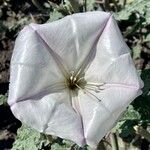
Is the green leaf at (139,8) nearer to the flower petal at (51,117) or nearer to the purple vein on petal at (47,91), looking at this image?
the purple vein on petal at (47,91)

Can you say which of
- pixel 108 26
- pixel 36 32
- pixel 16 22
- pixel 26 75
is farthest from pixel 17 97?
pixel 16 22

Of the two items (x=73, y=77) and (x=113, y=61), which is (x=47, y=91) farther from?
(x=113, y=61)

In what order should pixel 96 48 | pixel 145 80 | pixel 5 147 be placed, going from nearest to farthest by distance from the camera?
1. pixel 96 48
2. pixel 145 80
3. pixel 5 147

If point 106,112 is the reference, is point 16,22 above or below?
below

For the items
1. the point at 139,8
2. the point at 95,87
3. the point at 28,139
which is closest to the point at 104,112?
the point at 95,87

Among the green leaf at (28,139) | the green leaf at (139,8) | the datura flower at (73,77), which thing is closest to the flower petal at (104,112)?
the datura flower at (73,77)

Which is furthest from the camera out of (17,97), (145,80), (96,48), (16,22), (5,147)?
(16,22)

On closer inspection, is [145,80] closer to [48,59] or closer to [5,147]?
[48,59]

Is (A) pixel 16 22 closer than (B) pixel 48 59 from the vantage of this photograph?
No
